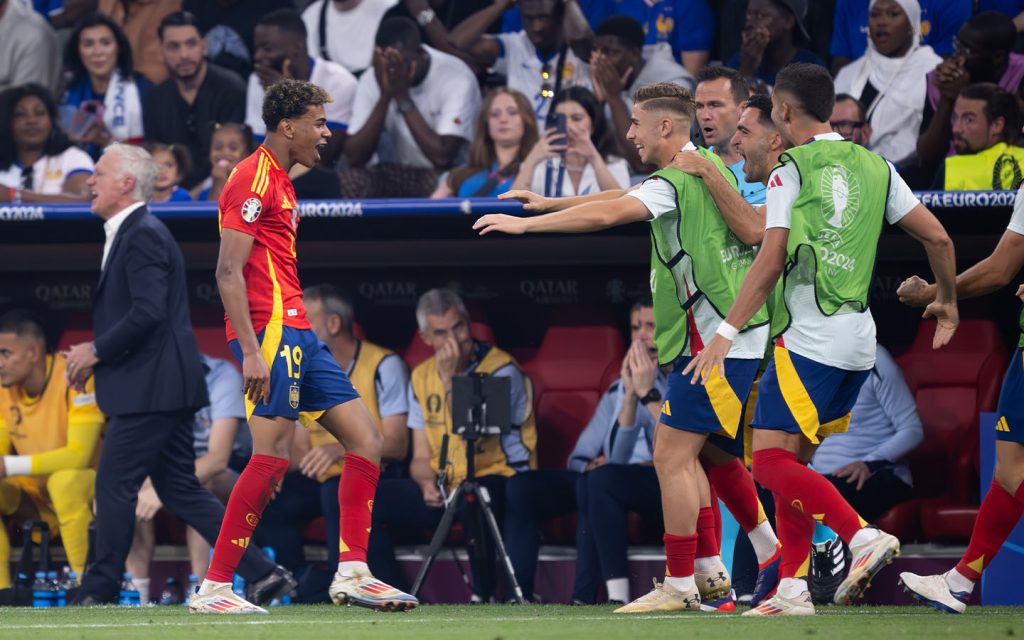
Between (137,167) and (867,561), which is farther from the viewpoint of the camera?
(137,167)

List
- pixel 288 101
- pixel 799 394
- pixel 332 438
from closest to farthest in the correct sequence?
pixel 799 394 → pixel 288 101 → pixel 332 438

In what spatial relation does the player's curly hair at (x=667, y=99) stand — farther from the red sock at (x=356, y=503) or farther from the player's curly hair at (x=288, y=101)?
the red sock at (x=356, y=503)

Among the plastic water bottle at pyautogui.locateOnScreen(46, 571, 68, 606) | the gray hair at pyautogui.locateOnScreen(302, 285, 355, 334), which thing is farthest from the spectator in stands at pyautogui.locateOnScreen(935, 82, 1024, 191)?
the plastic water bottle at pyautogui.locateOnScreen(46, 571, 68, 606)

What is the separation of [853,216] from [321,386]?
6.56 ft

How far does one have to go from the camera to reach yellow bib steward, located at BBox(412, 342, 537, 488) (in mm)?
7918

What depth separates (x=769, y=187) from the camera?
5.05 m

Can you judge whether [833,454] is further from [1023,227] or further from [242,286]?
[242,286]

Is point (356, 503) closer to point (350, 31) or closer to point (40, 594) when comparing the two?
point (40, 594)

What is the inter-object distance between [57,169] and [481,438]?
3.29 m

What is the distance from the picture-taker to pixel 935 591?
534 centimetres

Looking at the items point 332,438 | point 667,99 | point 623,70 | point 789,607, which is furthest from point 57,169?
point 789,607

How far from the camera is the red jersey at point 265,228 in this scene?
17.9 feet

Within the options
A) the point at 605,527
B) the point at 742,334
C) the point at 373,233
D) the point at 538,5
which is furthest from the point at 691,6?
the point at 742,334

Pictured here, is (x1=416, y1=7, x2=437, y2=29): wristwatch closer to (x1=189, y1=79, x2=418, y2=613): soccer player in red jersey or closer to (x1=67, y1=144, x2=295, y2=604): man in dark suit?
(x1=67, y1=144, x2=295, y2=604): man in dark suit
